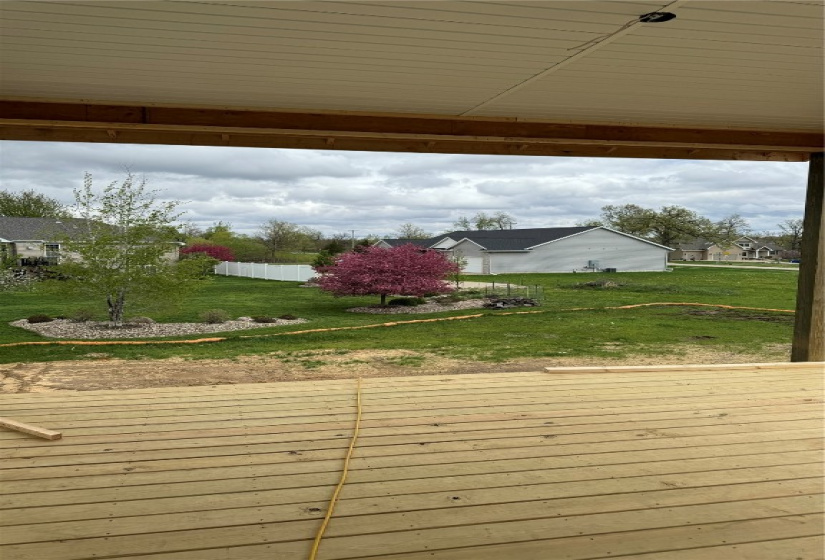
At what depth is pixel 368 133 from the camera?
3.58 m

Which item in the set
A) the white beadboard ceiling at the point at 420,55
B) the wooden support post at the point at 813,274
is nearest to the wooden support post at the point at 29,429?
the white beadboard ceiling at the point at 420,55

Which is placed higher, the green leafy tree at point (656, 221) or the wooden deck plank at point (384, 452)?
the green leafy tree at point (656, 221)

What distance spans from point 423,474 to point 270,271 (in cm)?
2168

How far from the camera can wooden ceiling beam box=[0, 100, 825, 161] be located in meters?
3.20

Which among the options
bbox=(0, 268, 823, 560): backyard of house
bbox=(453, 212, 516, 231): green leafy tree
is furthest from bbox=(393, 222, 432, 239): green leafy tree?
bbox=(0, 268, 823, 560): backyard of house

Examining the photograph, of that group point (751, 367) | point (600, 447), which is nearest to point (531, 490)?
point (600, 447)

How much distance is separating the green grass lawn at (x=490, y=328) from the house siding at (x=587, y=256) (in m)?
10.6

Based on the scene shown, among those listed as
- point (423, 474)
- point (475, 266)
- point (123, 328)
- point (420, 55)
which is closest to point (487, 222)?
point (475, 266)

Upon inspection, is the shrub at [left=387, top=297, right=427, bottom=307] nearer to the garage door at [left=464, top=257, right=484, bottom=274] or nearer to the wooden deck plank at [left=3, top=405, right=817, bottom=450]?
the wooden deck plank at [left=3, top=405, right=817, bottom=450]

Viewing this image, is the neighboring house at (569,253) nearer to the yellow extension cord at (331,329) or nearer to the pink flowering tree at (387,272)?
the yellow extension cord at (331,329)

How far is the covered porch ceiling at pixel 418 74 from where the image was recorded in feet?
6.66

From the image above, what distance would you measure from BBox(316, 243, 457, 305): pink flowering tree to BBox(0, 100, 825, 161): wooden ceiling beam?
9807mm

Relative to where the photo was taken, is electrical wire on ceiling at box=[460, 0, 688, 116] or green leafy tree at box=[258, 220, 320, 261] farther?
green leafy tree at box=[258, 220, 320, 261]

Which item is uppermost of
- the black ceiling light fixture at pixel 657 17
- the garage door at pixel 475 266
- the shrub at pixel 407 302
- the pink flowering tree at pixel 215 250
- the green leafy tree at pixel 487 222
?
the green leafy tree at pixel 487 222
